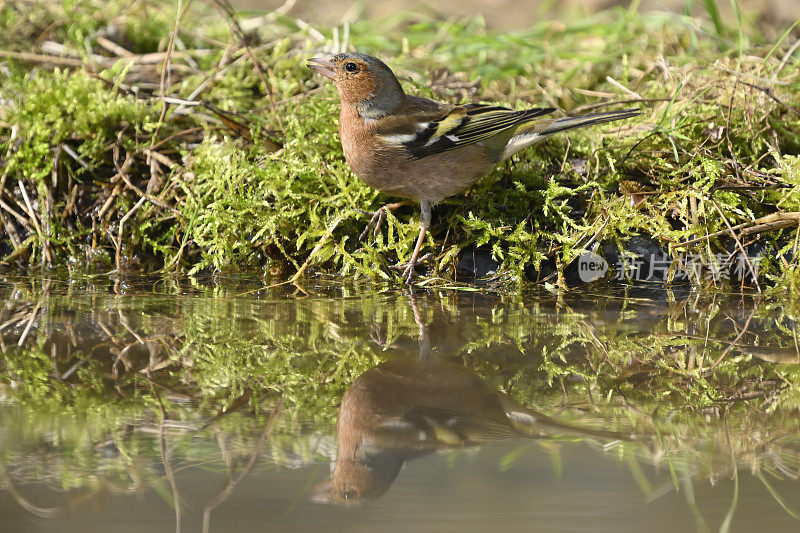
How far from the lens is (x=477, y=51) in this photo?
5.78 m

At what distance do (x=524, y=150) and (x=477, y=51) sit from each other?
1.91 metres

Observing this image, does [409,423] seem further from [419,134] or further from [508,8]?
[508,8]

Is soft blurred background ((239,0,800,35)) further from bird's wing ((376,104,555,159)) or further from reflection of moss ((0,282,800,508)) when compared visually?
reflection of moss ((0,282,800,508))

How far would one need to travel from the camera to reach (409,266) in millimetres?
3689

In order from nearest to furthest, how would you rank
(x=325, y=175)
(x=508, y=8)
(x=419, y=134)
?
(x=419, y=134)
(x=325, y=175)
(x=508, y=8)

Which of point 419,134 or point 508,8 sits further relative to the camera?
point 508,8

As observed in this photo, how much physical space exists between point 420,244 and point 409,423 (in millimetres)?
2075

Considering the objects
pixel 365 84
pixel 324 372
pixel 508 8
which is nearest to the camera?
pixel 324 372

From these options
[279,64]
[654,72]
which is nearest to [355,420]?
[279,64]

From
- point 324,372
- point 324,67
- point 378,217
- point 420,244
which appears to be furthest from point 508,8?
point 324,372

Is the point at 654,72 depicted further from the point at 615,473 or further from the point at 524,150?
the point at 615,473

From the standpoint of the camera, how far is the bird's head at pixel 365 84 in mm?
3746

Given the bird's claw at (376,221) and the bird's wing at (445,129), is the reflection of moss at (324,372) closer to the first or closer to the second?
the bird's claw at (376,221)

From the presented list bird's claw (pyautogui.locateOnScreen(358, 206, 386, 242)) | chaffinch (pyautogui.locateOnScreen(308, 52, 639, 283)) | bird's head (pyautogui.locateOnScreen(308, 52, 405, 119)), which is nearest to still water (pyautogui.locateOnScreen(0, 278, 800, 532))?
chaffinch (pyautogui.locateOnScreen(308, 52, 639, 283))
